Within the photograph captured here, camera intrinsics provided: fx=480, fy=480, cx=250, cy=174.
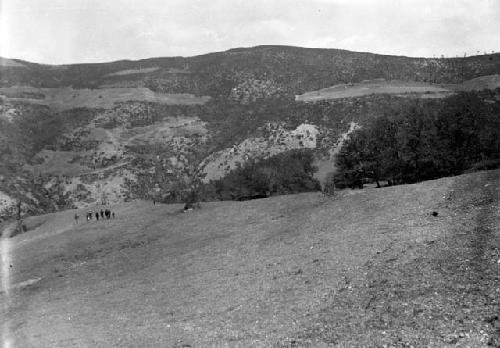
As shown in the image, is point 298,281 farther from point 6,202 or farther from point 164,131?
point 164,131

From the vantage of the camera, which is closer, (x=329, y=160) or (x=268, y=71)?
(x=329, y=160)

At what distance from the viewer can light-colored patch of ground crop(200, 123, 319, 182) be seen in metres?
106

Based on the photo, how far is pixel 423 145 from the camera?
58.2m

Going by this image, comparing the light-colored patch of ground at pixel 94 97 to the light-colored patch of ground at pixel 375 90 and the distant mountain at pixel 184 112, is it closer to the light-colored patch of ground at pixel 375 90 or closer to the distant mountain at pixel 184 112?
the distant mountain at pixel 184 112

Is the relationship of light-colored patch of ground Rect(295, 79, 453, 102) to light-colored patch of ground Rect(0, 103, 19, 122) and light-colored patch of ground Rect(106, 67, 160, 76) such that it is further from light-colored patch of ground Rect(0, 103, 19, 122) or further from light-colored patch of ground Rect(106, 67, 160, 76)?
light-colored patch of ground Rect(0, 103, 19, 122)

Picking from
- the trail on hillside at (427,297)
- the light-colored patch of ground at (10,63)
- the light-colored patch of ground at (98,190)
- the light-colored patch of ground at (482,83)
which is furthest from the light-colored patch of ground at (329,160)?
the light-colored patch of ground at (10,63)

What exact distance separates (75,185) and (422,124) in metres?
78.1

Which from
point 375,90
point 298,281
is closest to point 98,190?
point 375,90

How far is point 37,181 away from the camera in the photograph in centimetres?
10969

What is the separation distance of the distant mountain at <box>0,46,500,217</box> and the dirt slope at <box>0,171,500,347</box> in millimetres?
49320

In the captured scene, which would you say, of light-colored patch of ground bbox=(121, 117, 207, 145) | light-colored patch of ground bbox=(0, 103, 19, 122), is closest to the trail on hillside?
light-colored patch of ground bbox=(121, 117, 207, 145)

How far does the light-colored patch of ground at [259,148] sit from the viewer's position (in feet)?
348

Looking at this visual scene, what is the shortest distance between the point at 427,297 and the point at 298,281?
6.98m

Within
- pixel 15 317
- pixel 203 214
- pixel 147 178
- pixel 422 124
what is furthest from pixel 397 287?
pixel 147 178
